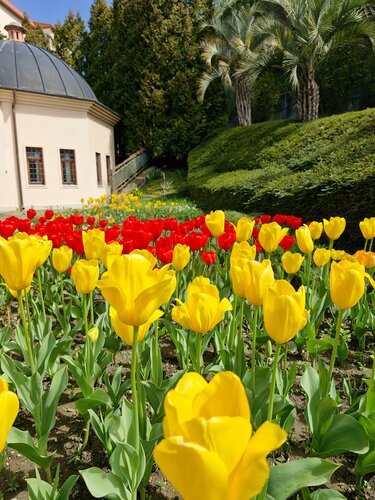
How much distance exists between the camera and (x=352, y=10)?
10.7m

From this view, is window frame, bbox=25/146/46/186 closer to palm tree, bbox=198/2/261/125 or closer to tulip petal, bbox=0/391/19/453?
palm tree, bbox=198/2/261/125

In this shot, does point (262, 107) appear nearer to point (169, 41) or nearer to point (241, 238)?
point (169, 41)

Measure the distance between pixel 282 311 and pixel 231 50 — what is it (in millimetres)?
22198

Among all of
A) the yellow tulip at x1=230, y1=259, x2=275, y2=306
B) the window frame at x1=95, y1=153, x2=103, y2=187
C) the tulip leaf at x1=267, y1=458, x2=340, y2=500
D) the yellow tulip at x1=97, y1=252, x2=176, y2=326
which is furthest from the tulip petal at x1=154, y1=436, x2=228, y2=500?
the window frame at x1=95, y1=153, x2=103, y2=187

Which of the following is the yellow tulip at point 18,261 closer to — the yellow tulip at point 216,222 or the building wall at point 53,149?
the yellow tulip at point 216,222

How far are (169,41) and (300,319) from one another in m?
24.8

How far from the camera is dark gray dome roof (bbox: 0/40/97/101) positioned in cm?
1655

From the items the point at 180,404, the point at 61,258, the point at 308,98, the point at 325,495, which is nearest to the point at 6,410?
the point at 180,404

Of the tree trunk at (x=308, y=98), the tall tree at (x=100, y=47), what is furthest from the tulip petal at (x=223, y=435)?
the tall tree at (x=100, y=47)

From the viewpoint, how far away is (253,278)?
4.25 feet

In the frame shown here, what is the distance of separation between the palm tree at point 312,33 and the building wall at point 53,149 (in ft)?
30.7

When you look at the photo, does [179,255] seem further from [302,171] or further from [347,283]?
[302,171]

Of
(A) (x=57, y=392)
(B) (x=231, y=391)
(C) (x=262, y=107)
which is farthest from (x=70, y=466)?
(C) (x=262, y=107)

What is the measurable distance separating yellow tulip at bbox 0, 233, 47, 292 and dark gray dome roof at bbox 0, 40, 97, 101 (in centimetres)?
1731
